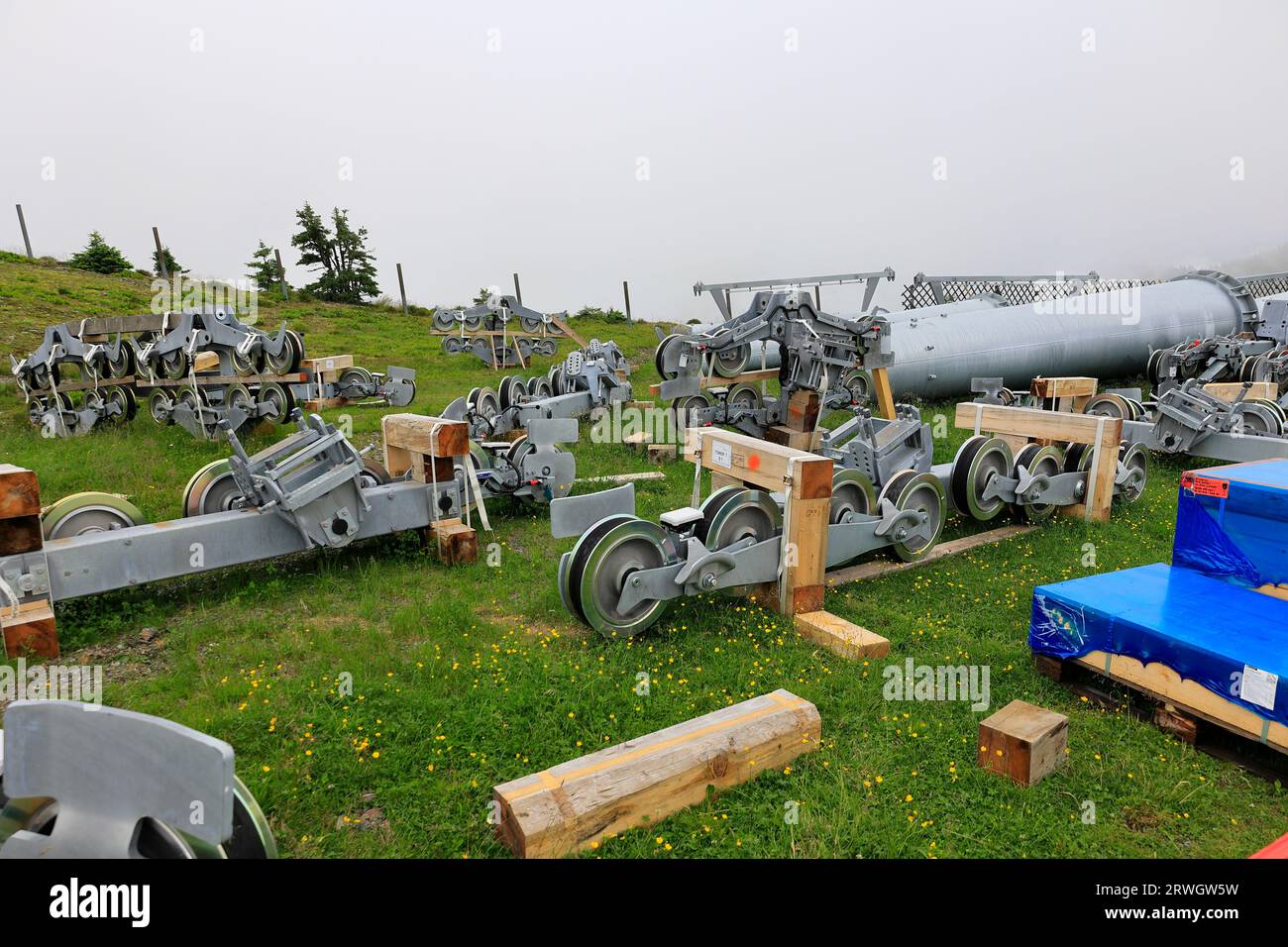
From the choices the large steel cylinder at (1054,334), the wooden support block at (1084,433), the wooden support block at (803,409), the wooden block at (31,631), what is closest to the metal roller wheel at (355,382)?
the wooden support block at (803,409)

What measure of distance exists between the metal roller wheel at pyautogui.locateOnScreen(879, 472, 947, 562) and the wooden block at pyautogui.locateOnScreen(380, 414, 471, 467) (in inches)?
118

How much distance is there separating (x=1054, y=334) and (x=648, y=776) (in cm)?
1296

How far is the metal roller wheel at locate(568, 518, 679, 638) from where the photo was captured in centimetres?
414

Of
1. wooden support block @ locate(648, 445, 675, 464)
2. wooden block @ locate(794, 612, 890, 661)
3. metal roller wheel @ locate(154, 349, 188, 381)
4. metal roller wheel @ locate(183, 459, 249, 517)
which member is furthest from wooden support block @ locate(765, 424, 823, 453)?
metal roller wheel @ locate(154, 349, 188, 381)

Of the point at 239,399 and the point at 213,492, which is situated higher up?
the point at 239,399

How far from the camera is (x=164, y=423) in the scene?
9.95 metres

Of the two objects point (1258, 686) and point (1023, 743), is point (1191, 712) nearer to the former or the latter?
point (1258, 686)

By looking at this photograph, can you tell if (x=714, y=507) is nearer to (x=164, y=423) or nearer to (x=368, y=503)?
(x=368, y=503)

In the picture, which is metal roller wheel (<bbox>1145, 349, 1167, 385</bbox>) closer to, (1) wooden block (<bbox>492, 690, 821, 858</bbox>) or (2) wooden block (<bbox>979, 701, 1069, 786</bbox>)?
(2) wooden block (<bbox>979, 701, 1069, 786</bbox>)

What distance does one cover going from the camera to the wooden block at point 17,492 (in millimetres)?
3902

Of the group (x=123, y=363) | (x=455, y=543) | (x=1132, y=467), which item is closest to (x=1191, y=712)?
(x=455, y=543)

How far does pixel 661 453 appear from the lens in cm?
917

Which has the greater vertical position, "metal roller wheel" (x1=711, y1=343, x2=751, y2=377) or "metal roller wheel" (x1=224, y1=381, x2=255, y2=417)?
"metal roller wheel" (x1=711, y1=343, x2=751, y2=377)

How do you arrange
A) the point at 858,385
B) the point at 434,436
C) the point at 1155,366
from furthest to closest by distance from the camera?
1. the point at 1155,366
2. the point at 858,385
3. the point at 434,436
